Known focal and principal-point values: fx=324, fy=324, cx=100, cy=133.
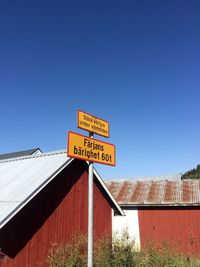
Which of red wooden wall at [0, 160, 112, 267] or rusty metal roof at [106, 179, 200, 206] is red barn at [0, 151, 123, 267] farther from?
rusty metal roof at [106, 179, 200, 206]

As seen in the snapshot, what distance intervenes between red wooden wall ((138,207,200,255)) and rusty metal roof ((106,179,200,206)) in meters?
0.61

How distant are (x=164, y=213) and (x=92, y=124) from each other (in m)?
16.2

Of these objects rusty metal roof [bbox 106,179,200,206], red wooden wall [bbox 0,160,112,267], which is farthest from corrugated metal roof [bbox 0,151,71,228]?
rusty metal roof [bbox 106,179,200,206]

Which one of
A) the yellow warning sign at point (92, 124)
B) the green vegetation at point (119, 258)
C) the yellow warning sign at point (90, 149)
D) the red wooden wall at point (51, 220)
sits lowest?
the green vegetation at point (119, 258)

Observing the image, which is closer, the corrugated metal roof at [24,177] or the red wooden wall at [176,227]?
the corrugated metal roof at [24,177]

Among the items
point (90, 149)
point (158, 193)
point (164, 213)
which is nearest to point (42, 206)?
point (90, 149)

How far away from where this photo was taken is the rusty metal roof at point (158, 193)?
21219mm

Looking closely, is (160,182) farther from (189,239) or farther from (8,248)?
(8,248)

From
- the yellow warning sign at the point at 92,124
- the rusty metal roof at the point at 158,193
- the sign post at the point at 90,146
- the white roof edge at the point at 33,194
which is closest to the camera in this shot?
the sign post at the point at 90,146

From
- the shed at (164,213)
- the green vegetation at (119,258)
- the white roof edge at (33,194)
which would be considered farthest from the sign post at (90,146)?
the shed at (164,213)

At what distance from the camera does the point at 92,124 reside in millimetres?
7004

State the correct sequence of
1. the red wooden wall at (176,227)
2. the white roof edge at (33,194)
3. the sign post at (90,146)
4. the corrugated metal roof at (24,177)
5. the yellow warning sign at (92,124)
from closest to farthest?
the sign post at (90,146) → the yellow warning sign at (92,124) → the white roof edge at (33,194) → the corrugated metal roof at (24,177) → the red wooden wall at (176,227)

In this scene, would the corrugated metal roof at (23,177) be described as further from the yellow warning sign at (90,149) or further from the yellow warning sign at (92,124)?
the yellow warning sign at (92,124)

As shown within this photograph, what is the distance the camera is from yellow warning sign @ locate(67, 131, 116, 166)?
649 cm
